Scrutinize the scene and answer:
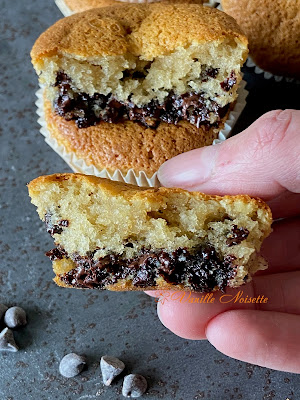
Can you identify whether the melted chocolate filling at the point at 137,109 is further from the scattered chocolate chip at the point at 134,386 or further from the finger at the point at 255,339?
the scattered chocolate chip at the point at 134,386

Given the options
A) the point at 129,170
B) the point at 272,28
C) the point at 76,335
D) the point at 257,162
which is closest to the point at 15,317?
the point at 76,335

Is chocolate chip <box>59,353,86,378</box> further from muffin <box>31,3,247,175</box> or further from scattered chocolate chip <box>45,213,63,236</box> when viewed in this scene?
muffin <box>31,3,247,175</box>

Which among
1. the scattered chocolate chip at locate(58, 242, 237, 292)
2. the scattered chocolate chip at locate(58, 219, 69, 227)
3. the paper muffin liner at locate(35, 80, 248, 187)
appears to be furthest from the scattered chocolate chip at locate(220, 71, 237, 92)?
the scattered chocolate chip at locate(58, 219, 69, 227)

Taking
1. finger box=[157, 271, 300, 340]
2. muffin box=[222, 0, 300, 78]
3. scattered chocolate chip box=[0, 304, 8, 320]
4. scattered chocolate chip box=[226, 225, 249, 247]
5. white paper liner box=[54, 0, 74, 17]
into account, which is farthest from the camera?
white paper liner box=[54, 0, 74, 17]

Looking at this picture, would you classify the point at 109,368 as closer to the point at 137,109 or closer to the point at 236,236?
the point at 236,236

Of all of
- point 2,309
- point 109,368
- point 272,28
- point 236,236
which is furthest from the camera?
point 272,28

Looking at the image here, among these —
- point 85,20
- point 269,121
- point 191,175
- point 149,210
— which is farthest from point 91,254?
point 85,20

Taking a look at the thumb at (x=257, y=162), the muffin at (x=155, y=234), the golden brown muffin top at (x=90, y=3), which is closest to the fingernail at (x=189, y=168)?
the thumb at (x=257, y=162)
